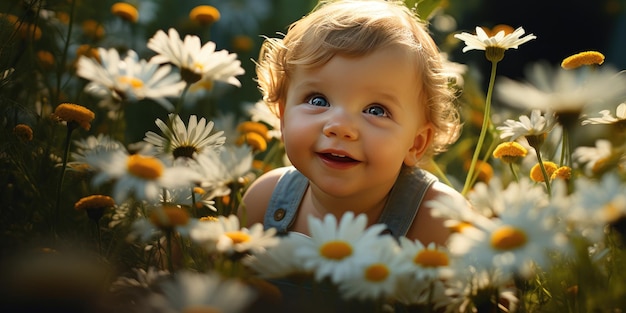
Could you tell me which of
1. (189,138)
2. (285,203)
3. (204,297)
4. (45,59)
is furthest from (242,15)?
(204,297)

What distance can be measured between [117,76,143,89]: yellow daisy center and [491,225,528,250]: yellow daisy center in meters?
0.43

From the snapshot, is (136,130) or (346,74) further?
(136,130)

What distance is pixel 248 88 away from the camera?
2.24m

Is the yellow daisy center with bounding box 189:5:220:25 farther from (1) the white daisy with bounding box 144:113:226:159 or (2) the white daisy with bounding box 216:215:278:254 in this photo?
(2) the white daisy with bounding box 216:215:278:254

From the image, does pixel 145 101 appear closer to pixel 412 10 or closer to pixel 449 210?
pixel 412 10

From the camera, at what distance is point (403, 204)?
1260mm

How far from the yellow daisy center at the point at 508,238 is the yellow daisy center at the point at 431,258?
2.6 inches

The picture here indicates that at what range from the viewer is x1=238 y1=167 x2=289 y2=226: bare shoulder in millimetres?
1371

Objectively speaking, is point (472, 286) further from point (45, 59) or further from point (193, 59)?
point (45, 59)

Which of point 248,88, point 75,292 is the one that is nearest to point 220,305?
point 75,292

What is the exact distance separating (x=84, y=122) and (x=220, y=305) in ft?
1.57

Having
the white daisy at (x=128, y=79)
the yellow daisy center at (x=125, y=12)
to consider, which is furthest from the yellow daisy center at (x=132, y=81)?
the yellow daisy center at (x=125, y=12)

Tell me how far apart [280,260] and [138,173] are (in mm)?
159

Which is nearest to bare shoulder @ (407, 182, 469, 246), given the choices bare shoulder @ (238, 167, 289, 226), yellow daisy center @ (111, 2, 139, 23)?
bare shoulder @ (238, 167, 289, 226)
